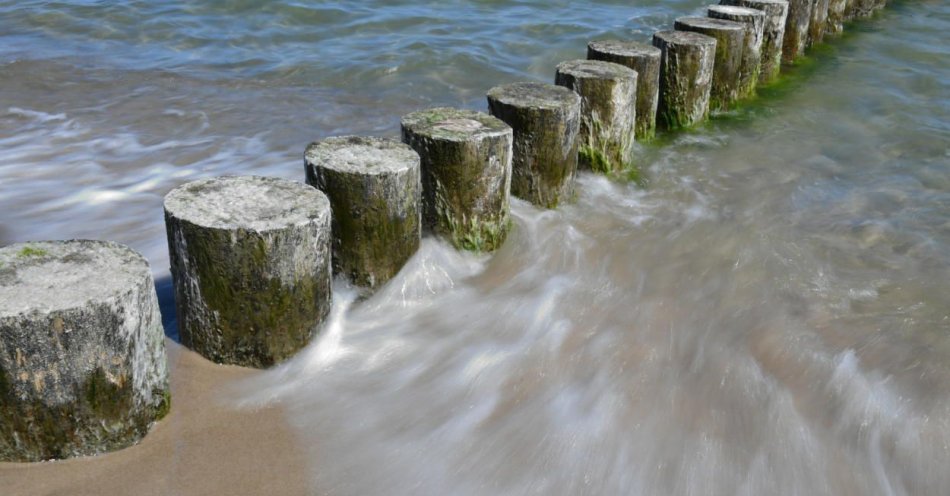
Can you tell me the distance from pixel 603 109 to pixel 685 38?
1338 millimetres

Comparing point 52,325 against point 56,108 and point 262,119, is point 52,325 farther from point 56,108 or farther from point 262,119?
point 56,108

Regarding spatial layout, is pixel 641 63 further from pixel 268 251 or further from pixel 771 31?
pixel 268 251

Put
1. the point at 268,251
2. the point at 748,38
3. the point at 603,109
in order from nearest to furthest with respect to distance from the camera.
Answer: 1. the point at 268,251
2. the point at 603,109
3. the point at 748,38

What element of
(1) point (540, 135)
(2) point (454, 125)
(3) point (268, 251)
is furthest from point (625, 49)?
(3) point (268, 251)

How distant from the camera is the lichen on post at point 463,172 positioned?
3709 mm

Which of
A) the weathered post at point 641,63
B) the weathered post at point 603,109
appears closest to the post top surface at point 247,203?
the weathered post at point 603,109

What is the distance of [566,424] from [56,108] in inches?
229

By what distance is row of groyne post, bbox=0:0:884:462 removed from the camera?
2.40 m

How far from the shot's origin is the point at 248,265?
283cm

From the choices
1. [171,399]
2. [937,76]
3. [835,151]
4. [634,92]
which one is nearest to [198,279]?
[171,399]

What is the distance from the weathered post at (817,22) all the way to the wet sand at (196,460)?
7.63m

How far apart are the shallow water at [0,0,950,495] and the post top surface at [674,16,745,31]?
0.75m

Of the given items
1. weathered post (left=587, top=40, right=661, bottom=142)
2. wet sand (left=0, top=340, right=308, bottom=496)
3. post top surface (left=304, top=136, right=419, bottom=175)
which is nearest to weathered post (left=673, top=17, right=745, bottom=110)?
weathered post (left=587, top=40, right=661, bottom=142)

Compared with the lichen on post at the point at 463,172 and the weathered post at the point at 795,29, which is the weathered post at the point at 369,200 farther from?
the weathered post at the point at 795,29
